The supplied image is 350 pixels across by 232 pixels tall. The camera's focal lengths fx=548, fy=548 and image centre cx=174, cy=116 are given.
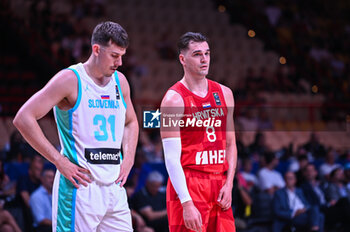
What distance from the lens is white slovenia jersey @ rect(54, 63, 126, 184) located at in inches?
150

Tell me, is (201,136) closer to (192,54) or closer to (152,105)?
(192,54)

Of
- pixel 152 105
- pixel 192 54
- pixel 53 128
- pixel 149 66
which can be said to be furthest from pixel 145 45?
pixel 192 54

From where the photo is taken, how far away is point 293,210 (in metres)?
8.60

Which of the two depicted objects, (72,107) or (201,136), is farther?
(201,136)

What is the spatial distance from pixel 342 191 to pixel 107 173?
672cm

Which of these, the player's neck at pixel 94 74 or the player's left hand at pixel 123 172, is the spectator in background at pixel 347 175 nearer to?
the player's left hand at pixel 123 172

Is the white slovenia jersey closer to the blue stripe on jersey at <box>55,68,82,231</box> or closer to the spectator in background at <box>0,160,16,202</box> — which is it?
the blue stripe on jersey at <box>55,68,82,231</box>

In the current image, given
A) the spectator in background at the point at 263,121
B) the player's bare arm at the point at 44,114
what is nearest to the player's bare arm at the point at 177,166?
the player's bare arm at the point at 44,114

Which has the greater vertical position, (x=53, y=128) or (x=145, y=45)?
(x=145, y=45)

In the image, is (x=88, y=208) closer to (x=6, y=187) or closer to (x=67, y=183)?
(x=67, y=183)

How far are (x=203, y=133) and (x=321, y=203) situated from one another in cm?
548

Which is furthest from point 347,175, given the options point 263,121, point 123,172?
point 123,172

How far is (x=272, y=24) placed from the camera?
17.8 metres

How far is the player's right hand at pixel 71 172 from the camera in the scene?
372cm
